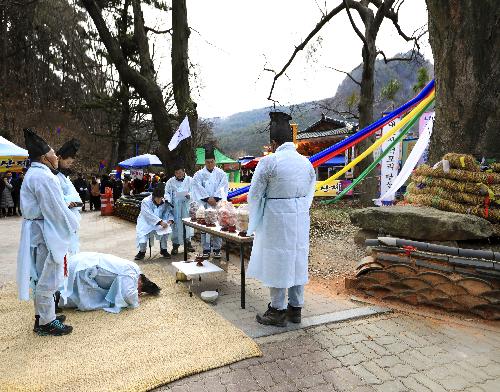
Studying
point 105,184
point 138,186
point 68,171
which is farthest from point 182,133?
point 138,186

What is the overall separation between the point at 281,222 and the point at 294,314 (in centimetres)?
103

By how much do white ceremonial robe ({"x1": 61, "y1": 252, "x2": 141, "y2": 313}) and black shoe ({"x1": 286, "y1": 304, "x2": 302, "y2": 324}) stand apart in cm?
187

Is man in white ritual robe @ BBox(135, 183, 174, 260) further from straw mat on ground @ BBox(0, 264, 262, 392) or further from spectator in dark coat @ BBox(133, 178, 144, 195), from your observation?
spectator in dark coat @ BBox(133, 178, 144, 195)

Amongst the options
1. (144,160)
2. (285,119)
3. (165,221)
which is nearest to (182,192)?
(165,221)

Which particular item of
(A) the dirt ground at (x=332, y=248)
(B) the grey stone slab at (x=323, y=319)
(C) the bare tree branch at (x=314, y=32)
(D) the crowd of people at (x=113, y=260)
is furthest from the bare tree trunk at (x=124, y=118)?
(B) the grey stone slab at (x=323, y=319)

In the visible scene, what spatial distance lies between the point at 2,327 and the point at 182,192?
402cm

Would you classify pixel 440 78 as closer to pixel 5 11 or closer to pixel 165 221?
pixel 165 221

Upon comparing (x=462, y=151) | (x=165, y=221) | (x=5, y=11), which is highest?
(x=5, y=11)

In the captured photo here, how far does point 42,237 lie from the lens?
147 inches

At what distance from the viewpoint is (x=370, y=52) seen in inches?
429

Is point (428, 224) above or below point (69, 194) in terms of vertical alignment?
below

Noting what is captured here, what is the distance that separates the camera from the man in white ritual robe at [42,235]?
11.9 feet

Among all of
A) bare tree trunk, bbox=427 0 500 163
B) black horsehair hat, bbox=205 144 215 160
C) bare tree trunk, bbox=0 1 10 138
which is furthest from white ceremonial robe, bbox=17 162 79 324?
bare tree trunk, bbox=0 1 10 138

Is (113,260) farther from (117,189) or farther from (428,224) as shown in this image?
(117,189)
